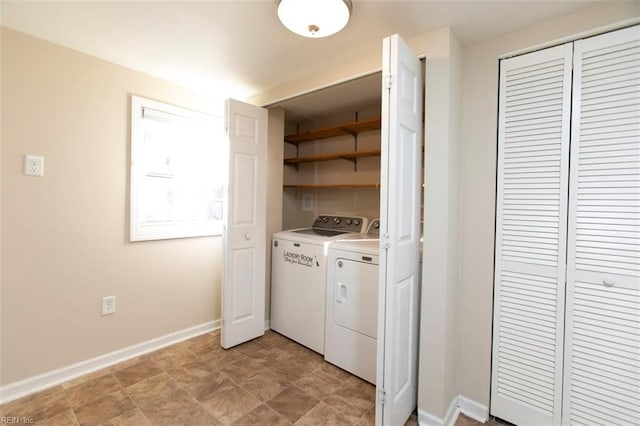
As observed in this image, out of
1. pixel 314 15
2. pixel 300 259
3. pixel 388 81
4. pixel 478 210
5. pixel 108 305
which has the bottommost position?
pixel 108 305

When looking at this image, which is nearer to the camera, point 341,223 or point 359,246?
point 359,246

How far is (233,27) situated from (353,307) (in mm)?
1938

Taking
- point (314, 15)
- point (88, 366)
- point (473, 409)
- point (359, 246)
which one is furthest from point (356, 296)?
point (88, 366)

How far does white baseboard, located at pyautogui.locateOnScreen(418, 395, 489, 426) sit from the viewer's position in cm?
163

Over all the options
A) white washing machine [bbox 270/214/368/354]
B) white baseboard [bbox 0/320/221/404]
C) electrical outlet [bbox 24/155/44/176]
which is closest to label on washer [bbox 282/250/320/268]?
white washing machine [bbox 270/214/368/354]

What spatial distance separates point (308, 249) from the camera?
2.45 meters

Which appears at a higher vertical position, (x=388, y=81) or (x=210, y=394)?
(x=388, y=81)

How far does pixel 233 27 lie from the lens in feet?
5.43

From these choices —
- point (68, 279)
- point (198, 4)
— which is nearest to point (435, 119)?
point (198, 4)

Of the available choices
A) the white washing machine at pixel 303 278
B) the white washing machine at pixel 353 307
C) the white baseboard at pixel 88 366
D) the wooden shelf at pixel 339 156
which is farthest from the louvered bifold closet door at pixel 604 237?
the white baseboard at pixel 88 366

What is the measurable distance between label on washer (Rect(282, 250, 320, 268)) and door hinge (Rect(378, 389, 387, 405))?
41.7 inches

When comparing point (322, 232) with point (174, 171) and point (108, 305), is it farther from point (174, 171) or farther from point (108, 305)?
point (108, 305)

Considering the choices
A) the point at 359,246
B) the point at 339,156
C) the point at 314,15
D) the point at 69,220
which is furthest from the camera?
the point at 339,156

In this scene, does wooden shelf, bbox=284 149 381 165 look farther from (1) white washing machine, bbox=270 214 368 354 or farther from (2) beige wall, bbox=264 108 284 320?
(1) white washing machine, bbox=270 214 368 354
